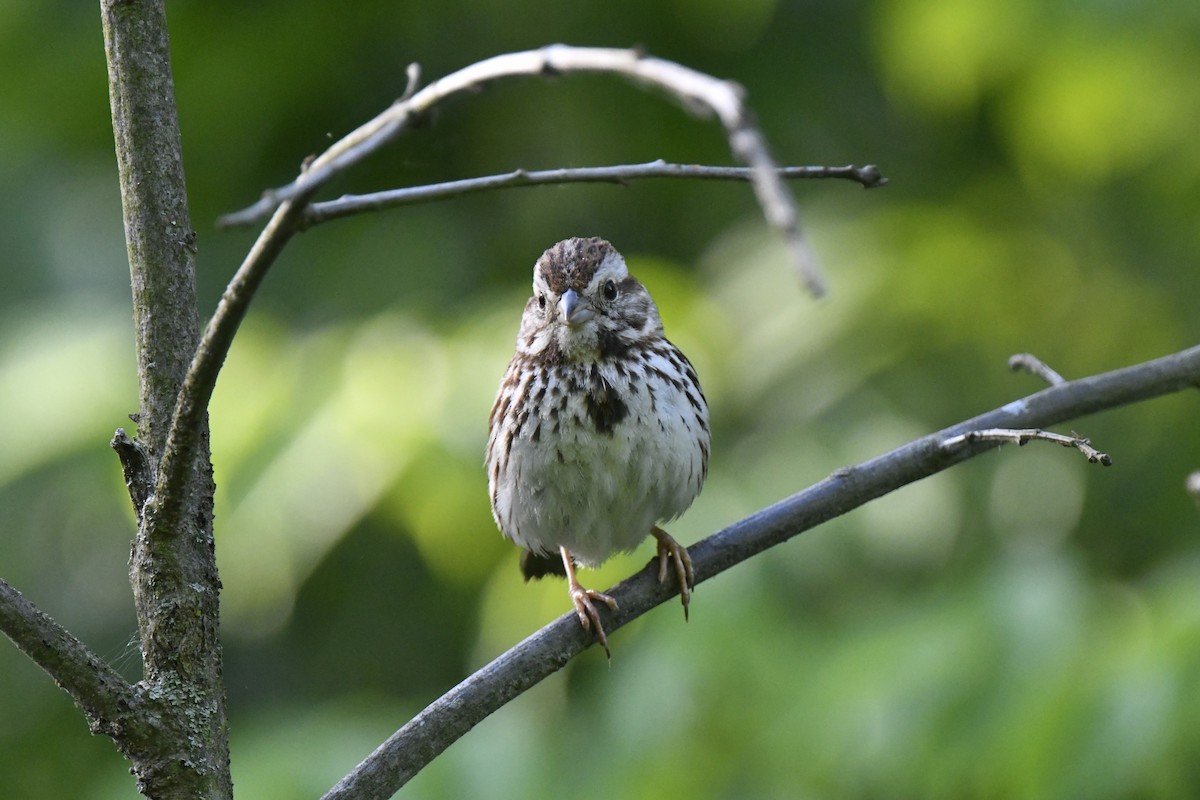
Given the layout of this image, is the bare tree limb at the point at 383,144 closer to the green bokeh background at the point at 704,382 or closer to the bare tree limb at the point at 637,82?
the bare tree limb at the point at 637,82

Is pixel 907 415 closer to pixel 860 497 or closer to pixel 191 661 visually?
pixel 860 497

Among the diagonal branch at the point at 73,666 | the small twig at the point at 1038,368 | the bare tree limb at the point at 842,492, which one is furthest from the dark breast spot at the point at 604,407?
the diagonal branch at the point at 73,666

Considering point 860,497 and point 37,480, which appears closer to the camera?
point 860,497

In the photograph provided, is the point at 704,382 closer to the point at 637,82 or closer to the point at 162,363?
the point at 162,363

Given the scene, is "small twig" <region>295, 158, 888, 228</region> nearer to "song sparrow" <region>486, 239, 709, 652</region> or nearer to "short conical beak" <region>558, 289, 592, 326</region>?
"song sparrow" <region>486, 239, 709, 652</region>

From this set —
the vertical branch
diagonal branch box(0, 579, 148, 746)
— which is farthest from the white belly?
diagonal branch box(0, 579, 148, 746)

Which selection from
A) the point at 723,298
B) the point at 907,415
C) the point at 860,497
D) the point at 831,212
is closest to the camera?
the point at 860,497

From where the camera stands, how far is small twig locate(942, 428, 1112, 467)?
7.77ft

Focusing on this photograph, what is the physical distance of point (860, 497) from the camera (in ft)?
9.12

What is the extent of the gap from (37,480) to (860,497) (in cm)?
417

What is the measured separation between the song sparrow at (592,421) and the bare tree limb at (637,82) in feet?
5.70

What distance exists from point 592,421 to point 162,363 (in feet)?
5.17

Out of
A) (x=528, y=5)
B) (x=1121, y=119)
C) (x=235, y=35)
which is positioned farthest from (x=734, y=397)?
(x=235, y=35)

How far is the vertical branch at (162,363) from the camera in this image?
2.11 meters
